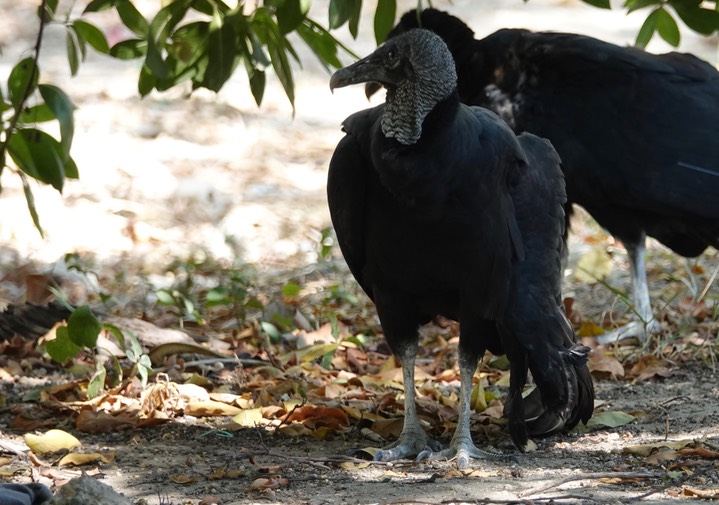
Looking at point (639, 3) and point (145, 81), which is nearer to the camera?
point (639, 3)

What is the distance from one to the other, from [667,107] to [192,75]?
270 centimetres

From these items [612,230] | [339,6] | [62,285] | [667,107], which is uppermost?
[339,6]

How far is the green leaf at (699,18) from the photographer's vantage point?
10.2 feet

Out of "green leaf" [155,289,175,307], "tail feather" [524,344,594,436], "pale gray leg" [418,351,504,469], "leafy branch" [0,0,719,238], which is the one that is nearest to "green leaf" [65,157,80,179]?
"leafy branch" [0,0,719,238]

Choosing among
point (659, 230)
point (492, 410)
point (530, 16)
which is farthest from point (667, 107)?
point (530, 16)

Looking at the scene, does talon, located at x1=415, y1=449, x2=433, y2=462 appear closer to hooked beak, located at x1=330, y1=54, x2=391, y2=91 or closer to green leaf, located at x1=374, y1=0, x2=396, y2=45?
hooked beak, located at x1=330, y1=54, x2=391, y2=91

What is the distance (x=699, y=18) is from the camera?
3.13 metres

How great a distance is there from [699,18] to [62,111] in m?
1.74

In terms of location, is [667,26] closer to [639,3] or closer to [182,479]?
[639,3]

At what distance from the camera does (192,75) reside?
133 inches

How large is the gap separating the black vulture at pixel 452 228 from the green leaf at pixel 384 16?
448mm

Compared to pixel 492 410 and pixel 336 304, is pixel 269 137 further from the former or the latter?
pixel 492 410

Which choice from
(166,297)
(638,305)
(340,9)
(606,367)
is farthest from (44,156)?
(638,305)

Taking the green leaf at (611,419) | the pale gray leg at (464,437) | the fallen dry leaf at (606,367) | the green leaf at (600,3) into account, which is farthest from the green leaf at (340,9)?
the fallen dry leaf at (606,367)
